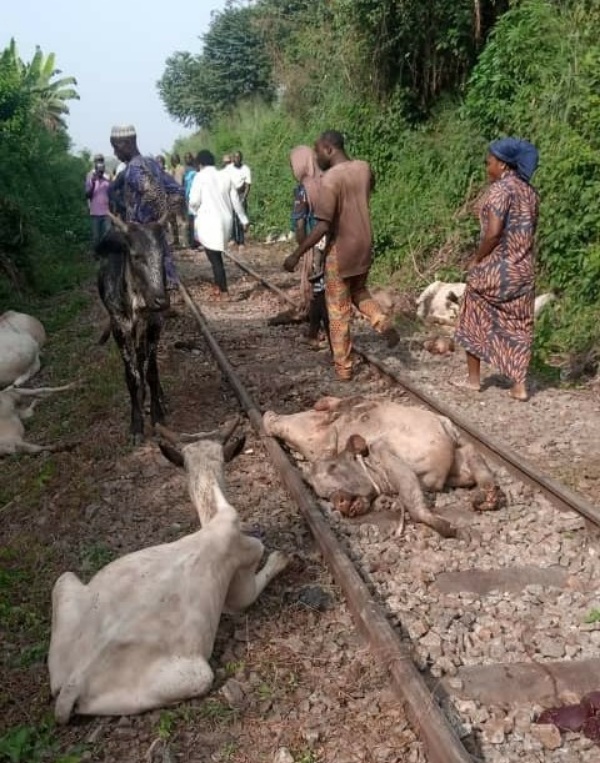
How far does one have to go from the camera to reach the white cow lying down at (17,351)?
9.20 m

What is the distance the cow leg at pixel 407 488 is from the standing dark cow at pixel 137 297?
6.37 ft

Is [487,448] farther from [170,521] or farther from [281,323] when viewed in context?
[281,323]

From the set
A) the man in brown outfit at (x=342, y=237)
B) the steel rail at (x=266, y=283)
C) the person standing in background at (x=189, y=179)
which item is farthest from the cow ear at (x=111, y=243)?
the person standing in background at (x=189, y=179)

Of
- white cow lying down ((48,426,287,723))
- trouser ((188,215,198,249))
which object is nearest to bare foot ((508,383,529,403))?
white cow lying down ((48,426,287,723))

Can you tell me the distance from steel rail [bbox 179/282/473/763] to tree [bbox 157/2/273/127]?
37733 millimetres

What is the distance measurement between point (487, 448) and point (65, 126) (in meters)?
43.4

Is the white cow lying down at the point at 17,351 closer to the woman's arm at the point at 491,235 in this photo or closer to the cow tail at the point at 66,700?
the woman's arm at the point at 491,235

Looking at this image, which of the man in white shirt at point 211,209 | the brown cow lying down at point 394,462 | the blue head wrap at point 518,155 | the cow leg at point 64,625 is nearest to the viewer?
the cow leg at point 64,625

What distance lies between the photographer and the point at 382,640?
3.67 meters

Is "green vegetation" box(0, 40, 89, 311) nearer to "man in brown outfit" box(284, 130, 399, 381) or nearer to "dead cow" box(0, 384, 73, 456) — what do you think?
"dead cow" box(0, 384, 73, 456)

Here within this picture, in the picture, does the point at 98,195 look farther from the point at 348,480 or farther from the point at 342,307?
the point at 348,480

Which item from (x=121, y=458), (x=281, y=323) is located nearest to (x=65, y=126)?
(x=281, y=323)

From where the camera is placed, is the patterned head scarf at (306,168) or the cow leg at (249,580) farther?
the patterned head scarf at (306,168)

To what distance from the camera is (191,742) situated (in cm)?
334
